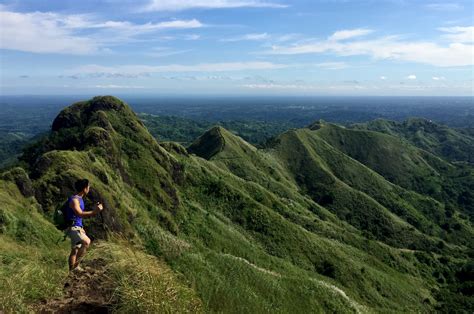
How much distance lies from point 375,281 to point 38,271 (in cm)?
8240

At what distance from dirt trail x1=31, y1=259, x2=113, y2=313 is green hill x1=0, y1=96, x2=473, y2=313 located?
10cm

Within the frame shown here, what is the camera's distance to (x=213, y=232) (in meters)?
66.6

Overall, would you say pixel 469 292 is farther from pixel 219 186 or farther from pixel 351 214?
pixel 219 186

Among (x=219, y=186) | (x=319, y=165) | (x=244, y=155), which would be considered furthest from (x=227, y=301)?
(x=319, y=165)

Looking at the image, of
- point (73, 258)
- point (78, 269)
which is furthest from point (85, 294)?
point (73, 258)

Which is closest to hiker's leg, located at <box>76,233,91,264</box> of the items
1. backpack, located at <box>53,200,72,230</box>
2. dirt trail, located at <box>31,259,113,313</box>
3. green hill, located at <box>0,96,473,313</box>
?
green hill, located at <box>0,96,473,313</box>

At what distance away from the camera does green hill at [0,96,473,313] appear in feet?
41.4

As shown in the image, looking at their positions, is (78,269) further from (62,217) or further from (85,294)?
(62,217)

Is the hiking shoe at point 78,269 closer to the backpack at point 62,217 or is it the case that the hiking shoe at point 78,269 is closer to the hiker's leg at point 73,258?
the hiker's leg at point 73,258

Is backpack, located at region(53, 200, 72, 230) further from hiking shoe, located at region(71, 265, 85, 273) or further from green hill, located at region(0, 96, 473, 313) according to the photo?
hiking shoe, located at region(71, 265, 85, 273)

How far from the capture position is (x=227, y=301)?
14.3 m

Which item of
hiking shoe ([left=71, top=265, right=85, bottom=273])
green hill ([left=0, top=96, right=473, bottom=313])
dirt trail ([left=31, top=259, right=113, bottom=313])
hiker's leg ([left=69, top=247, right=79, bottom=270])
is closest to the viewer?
dirt trail ([left=31, top=259, right=113, bottom=313])

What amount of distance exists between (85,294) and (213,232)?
55628 mm

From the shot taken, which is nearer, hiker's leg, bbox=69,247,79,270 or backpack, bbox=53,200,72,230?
hiker's leg, bbox=69,247,79,270
